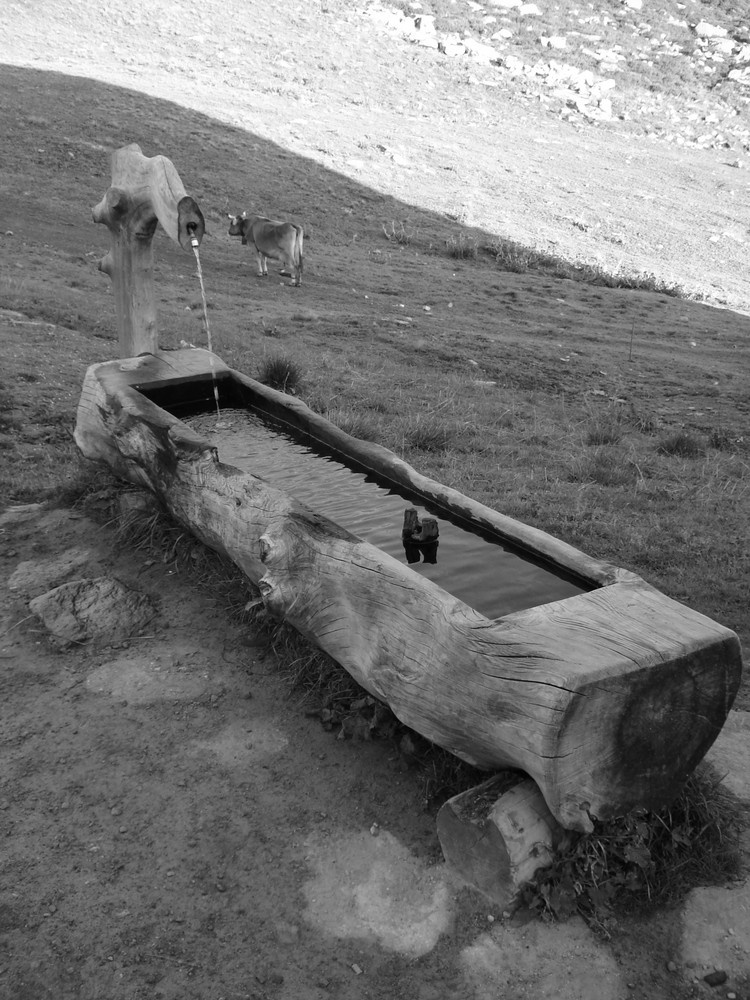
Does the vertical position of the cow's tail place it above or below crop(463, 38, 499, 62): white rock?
below

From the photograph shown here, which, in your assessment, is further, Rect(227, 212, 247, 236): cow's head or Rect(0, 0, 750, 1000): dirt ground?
Rect(227, 212, 247, 236): cow's head

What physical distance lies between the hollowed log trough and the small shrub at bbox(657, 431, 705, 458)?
3.79 metres

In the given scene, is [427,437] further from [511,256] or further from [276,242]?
[511,256]

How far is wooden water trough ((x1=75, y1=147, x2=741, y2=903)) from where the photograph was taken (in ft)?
9.03

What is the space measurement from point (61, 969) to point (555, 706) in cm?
166

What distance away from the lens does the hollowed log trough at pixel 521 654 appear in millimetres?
2748

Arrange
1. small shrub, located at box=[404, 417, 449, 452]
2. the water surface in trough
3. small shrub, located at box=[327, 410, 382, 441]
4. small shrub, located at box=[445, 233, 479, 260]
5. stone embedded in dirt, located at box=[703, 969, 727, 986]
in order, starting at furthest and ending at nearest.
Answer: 1. small shrub, located at box=[445, 233, 479, 260]
2. small shrub, located at box=[404, 417, 449, 452]
3. small shrub, located at box=[327, 410, 382, 441]
4. the water surface in trough
5. stone embedded in dirt, located at box=[703, 969, 727, 986]

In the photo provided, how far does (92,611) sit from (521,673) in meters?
2.36

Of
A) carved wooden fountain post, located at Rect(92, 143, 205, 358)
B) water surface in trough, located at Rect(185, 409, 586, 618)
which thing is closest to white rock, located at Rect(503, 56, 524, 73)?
carved wooden fountain post, located at Rect(92, 143, 205, 358)

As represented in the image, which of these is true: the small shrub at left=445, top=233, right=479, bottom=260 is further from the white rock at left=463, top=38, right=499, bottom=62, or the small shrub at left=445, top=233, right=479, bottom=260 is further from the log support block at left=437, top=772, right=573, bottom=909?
the white rock at left=463, top=38, right=499, bottom=62

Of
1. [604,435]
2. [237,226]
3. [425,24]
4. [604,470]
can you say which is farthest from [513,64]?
[604,470]

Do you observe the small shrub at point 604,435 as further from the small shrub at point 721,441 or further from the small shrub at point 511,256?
the small shrub at point 511,256

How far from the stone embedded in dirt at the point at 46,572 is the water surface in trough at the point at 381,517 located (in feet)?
3.30

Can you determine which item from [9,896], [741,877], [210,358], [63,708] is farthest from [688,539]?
[9,896]
